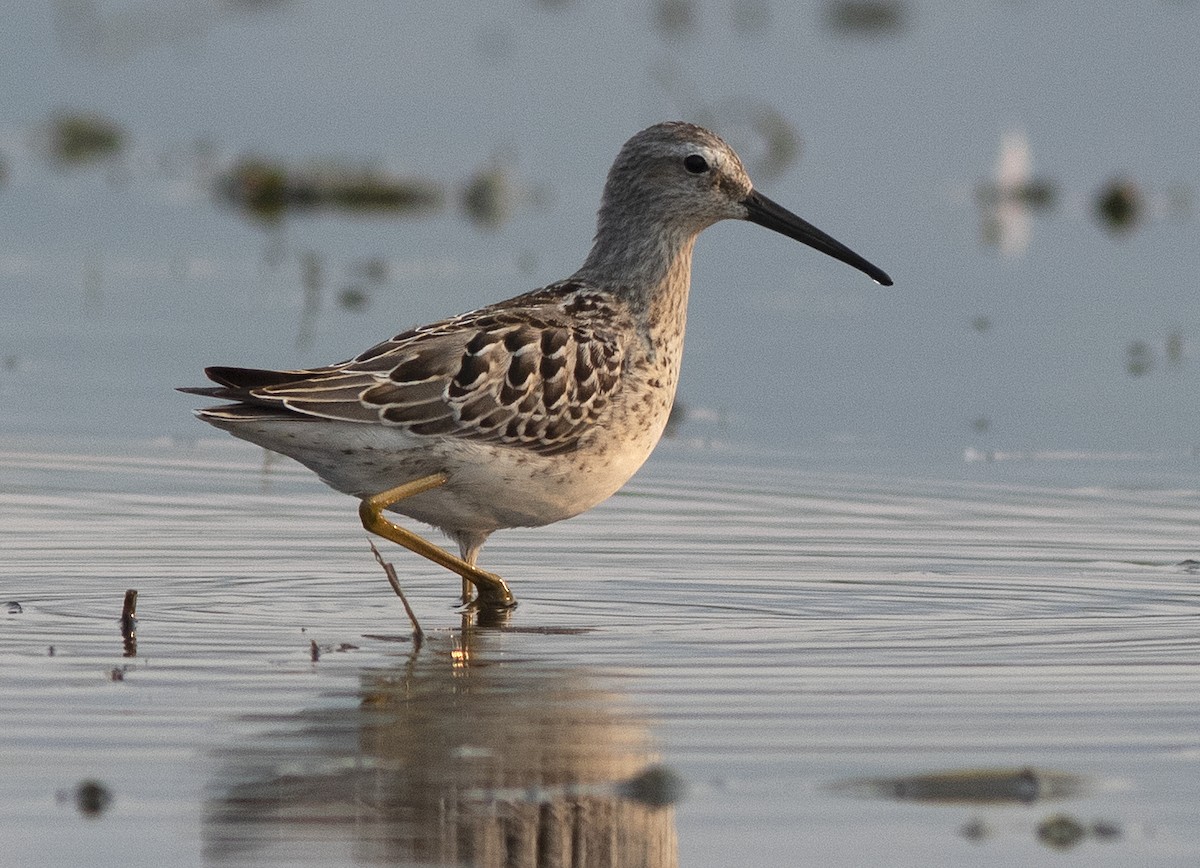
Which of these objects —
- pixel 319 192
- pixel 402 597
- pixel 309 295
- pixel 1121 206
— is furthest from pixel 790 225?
pixel 319 192

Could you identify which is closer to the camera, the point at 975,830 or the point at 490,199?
the point at 975,830

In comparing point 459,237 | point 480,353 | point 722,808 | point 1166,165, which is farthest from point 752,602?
point 1166,165

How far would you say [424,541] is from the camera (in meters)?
10.6

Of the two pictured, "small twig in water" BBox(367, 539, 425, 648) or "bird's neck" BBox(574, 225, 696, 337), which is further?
"bird's neck" BBox(574, 225, 696, 337)

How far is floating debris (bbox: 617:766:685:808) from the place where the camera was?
7098 mm

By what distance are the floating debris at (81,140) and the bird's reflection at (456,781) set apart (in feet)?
57.5

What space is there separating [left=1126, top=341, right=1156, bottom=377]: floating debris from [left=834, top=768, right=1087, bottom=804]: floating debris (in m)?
9.38

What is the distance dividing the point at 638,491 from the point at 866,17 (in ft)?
71.2

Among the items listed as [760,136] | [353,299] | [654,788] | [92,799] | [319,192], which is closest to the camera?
[92,799]

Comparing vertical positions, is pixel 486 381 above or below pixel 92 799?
above

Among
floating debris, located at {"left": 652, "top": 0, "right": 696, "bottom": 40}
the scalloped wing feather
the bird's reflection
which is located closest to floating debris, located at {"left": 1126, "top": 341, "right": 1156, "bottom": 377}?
the scalloped wing feather

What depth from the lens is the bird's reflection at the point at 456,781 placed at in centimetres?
673

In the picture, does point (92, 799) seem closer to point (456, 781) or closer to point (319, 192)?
point (456, 781)

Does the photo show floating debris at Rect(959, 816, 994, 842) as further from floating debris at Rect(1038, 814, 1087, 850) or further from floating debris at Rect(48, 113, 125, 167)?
floating debris at Rect(48, 113, 125, 167)
